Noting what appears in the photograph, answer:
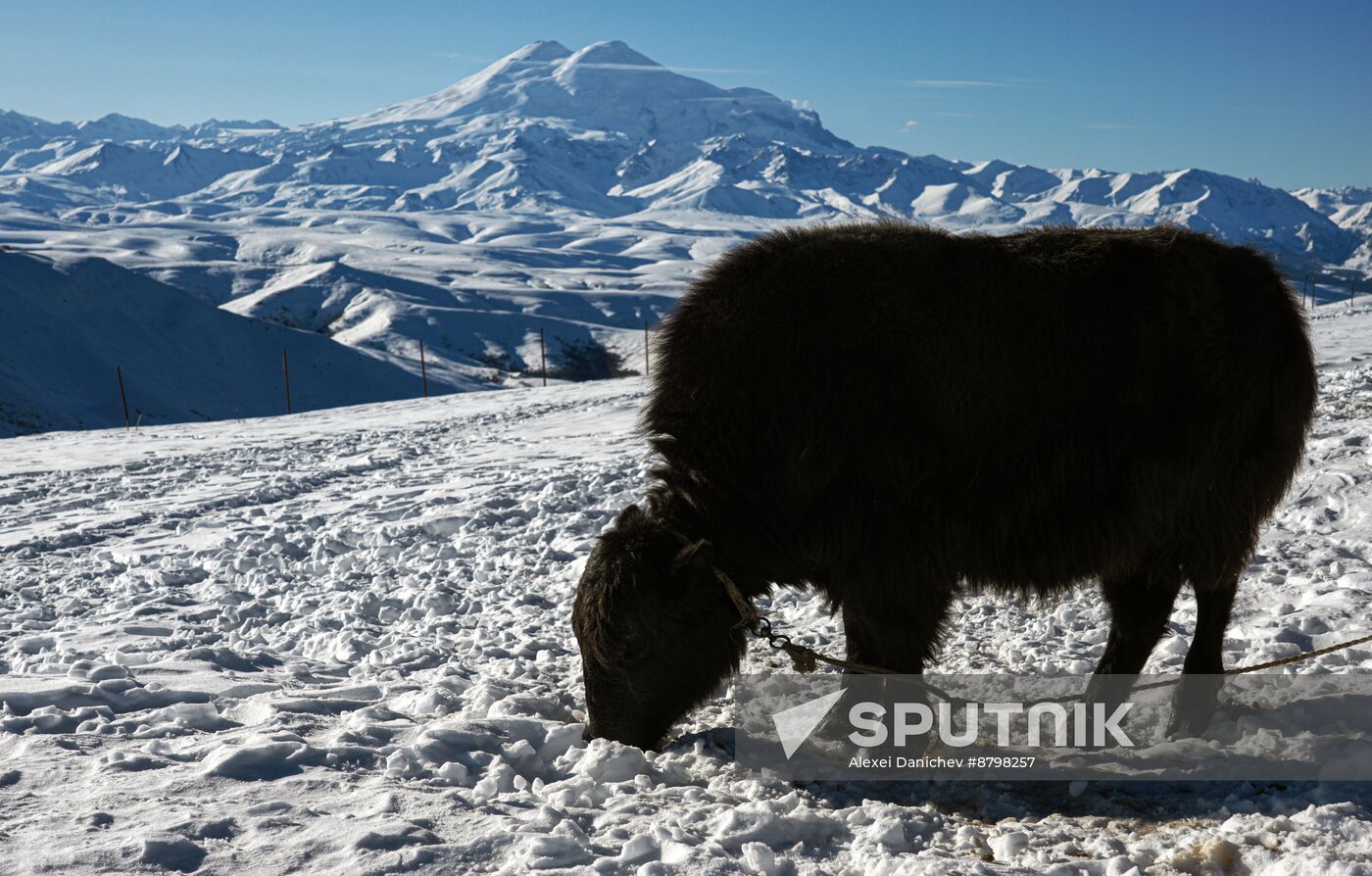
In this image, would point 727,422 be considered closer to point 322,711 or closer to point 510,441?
point 322,711

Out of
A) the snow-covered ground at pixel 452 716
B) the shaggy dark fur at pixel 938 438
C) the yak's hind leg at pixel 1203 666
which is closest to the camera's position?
the snow-covered ground at pixel 452 716

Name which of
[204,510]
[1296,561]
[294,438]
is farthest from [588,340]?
[1296,561]

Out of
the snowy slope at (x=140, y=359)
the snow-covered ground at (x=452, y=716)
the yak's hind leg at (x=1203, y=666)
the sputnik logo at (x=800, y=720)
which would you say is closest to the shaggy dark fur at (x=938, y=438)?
the yak's hind leg at (x=1203, y=666)

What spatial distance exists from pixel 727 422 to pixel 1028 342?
1.22 m

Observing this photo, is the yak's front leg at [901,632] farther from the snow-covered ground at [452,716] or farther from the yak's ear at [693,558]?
the yak's ear at [693,558]

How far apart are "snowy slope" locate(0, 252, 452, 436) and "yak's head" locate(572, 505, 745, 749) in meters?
41.8

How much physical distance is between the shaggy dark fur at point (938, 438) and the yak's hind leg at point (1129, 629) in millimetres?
237

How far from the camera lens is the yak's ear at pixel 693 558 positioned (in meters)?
3.93

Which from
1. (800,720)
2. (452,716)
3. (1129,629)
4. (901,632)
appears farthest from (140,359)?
(1129,629)

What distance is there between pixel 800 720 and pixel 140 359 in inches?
2398

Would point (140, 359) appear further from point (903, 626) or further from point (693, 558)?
point (903, 626)

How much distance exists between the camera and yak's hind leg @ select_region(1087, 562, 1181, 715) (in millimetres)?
4371

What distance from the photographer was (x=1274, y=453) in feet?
13.3

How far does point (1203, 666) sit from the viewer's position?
4.39 m
